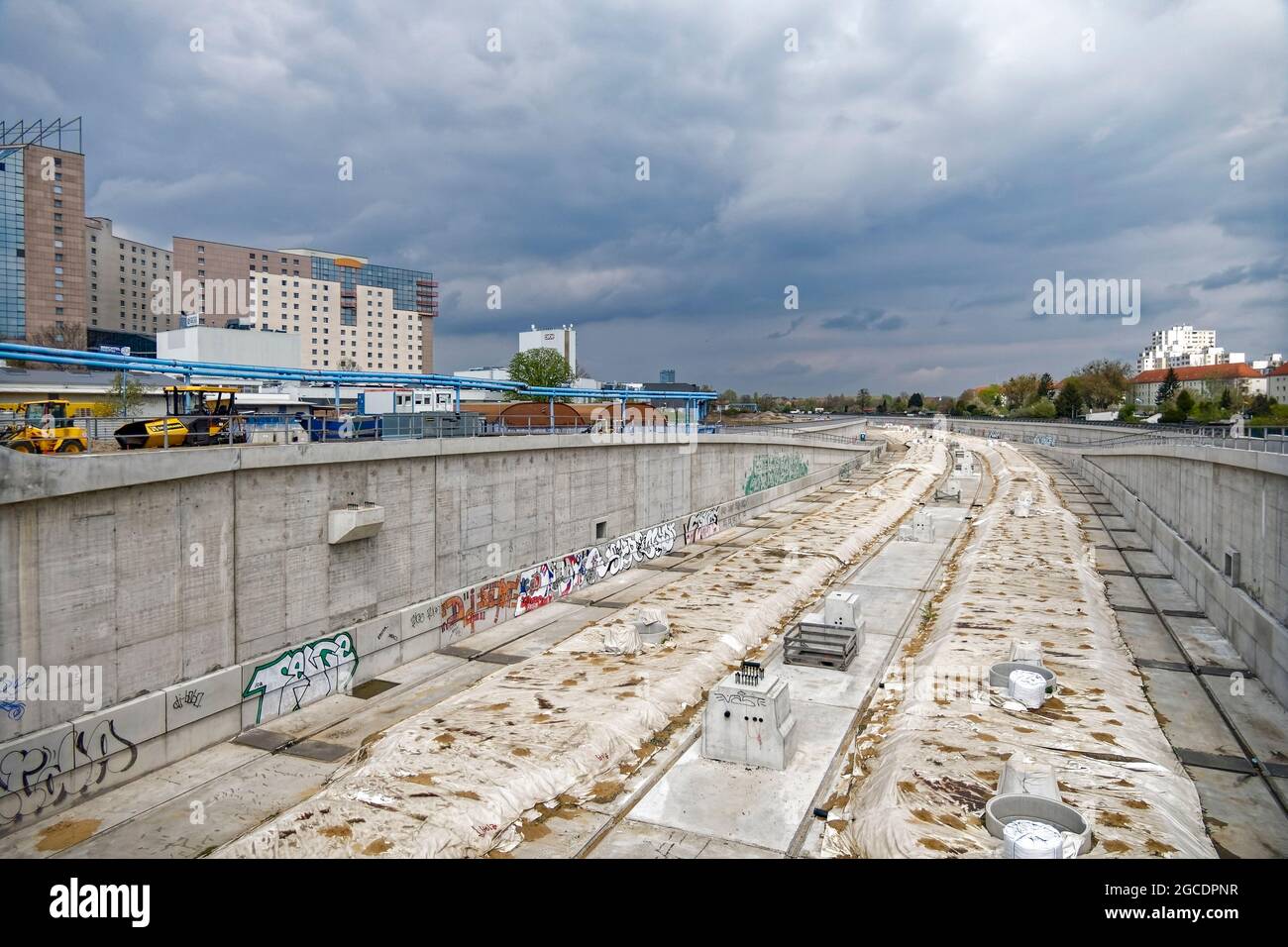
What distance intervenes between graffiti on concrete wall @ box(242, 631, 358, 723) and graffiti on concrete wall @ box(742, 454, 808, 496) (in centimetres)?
3947

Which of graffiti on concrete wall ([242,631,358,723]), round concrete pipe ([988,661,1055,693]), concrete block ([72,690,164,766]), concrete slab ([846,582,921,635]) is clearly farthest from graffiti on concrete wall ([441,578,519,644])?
round concrete pipe ([988,661,1055,693])

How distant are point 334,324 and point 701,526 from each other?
406 ft

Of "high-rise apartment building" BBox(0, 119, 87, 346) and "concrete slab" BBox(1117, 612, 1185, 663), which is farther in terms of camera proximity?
"high-rise apartment building" BBox(0, 119, 87, 346)

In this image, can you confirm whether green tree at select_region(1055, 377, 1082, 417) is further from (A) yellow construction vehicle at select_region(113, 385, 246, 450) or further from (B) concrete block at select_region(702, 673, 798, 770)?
(A) yellow construction vehicle at select_region(113, 385, 246, 450)

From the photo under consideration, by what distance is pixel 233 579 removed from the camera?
1997cm

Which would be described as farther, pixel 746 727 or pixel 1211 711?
pixel 1211 711

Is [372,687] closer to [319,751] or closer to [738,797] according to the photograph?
[319,751]

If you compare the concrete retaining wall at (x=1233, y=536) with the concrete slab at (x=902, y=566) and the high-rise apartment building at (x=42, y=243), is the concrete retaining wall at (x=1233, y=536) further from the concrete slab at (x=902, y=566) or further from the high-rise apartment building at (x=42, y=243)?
the high-rise apartment building at (x=42, y=243)

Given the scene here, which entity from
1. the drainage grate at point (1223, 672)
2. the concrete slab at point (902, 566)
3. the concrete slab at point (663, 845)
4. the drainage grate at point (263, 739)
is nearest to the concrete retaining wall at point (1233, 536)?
the drainage grate at point (1223, 672)

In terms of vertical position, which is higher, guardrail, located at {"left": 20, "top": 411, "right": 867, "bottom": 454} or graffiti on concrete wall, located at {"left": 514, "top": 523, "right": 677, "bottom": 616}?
guardrail, located at {"left": 20, "top": 411, "right": 867, "bottom": 454}

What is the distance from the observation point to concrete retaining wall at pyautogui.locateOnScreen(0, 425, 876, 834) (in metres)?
15.6

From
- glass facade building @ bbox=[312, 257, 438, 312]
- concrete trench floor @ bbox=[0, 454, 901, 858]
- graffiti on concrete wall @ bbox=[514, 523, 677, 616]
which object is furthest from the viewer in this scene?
glass facade building @ bbox=[312, 257, 438, 312]

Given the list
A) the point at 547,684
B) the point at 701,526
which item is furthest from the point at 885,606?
the point at 547,684

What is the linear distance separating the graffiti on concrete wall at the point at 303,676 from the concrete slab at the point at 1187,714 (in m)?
23.8
